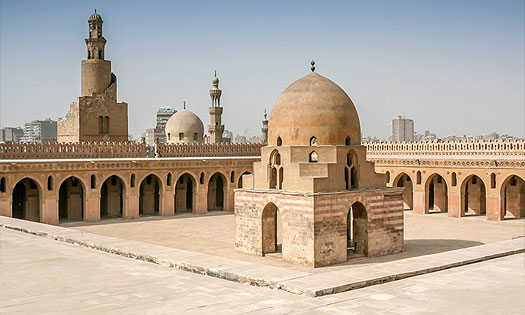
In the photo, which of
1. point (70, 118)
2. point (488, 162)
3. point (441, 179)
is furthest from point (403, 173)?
point (70, 118)

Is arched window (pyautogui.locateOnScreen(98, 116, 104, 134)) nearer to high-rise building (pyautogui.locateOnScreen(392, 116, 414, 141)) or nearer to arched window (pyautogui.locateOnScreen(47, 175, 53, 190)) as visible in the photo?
arched window (pyautogui.locateOnScreen(47, 175, 53, 190))

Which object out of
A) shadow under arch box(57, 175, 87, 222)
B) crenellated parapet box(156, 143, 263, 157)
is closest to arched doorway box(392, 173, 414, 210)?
crenellated parapet box(156, 143, 263, 157)

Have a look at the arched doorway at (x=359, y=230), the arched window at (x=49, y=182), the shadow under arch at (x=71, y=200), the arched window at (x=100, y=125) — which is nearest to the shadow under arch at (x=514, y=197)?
the arched doorway at (x=359, y=230)

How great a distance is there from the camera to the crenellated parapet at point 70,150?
25312mm

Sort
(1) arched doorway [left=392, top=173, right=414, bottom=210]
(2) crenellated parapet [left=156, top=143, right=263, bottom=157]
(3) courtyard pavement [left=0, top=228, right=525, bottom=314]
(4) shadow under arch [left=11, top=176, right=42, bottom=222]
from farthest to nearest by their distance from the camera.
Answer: (1) arched doorway [left=392, top=173, right=414, bottom=210]
(2) crenellated parapet [left=156, top=143, right=263, bottom=157]
(4) shadow under arch [left=11, top=176, right=42, bottom=222]
(3) courtyard pavement [left=0, top=228, right=525, bottom=314]

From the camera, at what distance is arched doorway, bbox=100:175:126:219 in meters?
28.2

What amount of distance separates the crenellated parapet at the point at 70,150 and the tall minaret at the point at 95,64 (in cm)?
555

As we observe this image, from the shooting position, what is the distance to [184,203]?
99.7ft

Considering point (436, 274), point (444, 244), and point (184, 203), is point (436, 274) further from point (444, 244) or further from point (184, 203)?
point (184, 203)

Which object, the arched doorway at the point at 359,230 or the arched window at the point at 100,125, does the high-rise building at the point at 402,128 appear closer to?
the arched window at the point at 100,125

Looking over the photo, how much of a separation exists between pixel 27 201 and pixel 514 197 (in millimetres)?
20509

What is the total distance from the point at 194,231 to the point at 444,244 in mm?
8791

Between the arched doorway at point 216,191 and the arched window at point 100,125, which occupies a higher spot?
the arched window at point 100,125

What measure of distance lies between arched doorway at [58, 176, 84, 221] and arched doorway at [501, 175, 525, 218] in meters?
18.1
